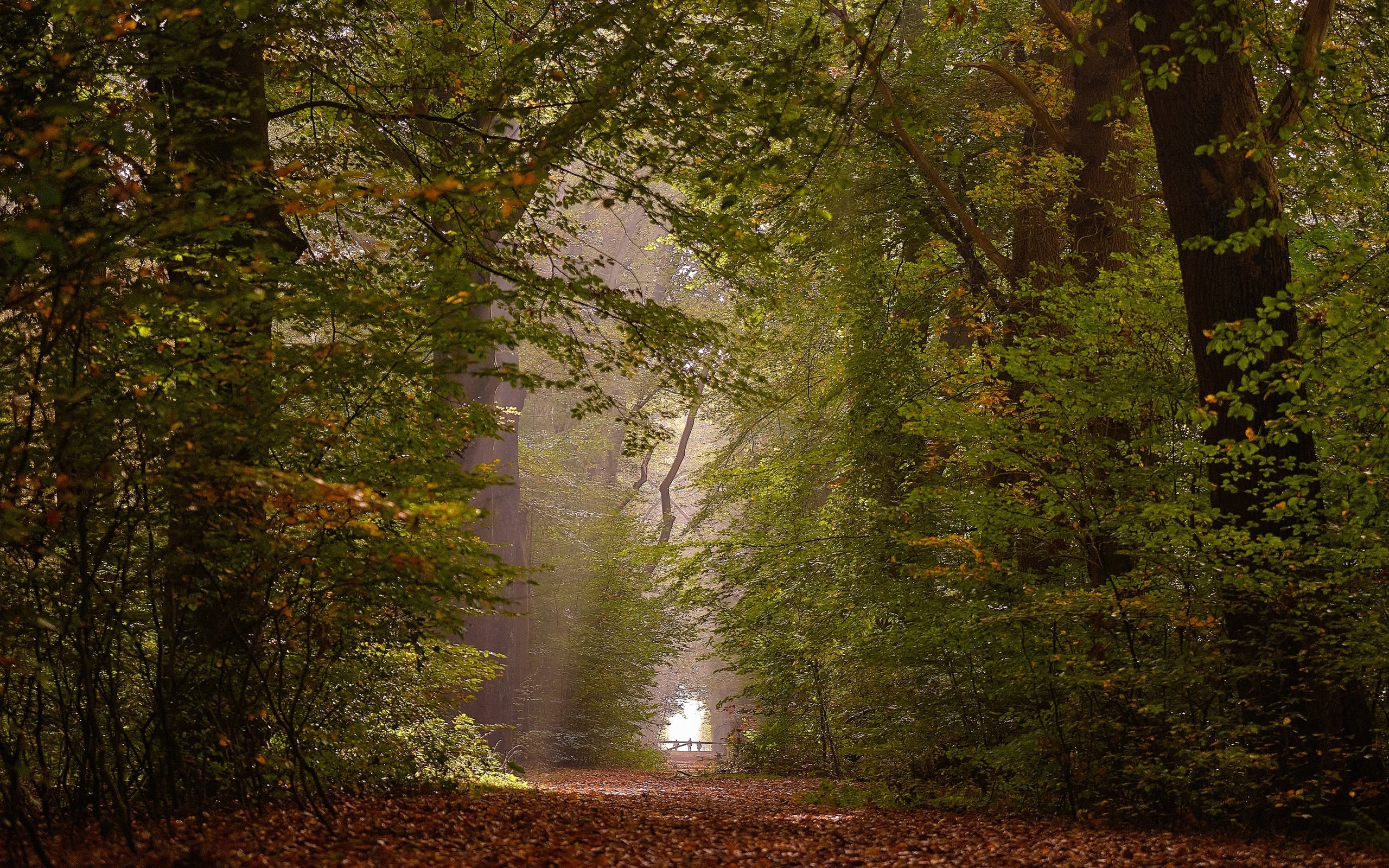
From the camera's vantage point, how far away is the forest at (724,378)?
457cm

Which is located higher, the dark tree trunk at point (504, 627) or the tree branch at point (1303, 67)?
the tree branch at point (1303, 67)

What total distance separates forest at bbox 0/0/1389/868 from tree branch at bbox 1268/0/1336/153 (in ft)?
0.08

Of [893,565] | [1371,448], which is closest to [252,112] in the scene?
[1371,448]

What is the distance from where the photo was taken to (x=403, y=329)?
19.5ft

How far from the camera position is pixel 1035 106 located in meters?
10.1

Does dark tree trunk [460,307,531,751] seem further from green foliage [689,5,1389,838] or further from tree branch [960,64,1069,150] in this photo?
tree branch [960,64,1069,150]

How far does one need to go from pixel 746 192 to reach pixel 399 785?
7.05 metres

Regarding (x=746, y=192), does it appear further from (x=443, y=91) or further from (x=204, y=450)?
(x=204, y=450)

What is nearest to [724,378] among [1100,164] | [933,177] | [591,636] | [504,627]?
[933,177]

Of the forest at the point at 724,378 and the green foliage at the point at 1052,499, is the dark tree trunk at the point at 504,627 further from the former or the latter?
the forest at the point at 724,378

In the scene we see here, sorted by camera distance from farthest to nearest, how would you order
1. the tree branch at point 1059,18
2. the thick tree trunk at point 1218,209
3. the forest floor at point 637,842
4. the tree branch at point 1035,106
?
1. the tree branch at point 1035,106
2. the tree branch at point 1059,18
3. the thick tree trunk at point 1218,209
4. the forest floor at point 637,842

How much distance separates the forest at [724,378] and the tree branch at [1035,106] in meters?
0.11

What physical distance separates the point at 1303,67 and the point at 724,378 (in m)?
4.64

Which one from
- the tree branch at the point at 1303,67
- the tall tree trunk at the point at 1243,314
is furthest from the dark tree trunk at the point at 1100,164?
the tree branch at the point at 1303,67
